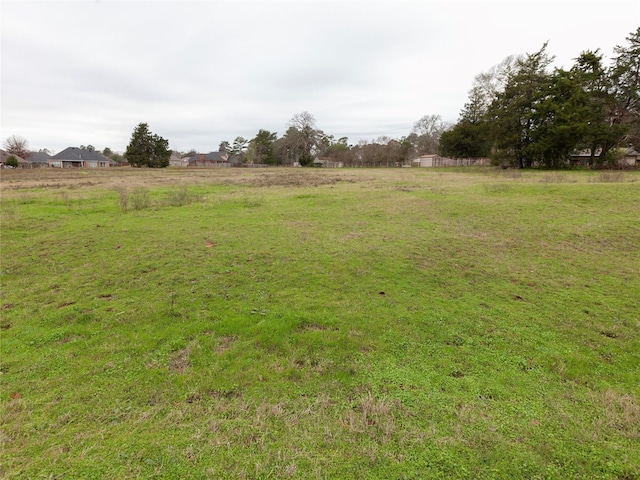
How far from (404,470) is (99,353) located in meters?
3.16

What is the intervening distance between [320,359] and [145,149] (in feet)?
207

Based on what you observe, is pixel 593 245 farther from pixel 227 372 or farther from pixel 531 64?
pixel 531 64

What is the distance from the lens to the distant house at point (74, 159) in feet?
219

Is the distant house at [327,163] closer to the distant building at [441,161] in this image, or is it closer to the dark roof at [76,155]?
the distant building at [441,161]

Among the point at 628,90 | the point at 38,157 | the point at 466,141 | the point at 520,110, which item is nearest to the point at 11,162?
Answer: the point at 38,157

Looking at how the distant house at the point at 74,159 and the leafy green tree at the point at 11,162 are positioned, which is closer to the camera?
the leafy green tree at the point at 11,162

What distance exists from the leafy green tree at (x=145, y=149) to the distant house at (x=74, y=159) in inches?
826

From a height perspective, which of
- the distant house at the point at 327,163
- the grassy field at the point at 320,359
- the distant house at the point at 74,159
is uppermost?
the distant house at the point at 74,159

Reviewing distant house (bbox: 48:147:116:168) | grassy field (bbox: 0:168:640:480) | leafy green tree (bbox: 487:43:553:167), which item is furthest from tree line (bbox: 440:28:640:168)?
distant house (bbox: 48:147:116:168)

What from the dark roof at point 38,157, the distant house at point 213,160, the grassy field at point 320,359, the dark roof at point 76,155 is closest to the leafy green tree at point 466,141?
the grassy field at point 320,359

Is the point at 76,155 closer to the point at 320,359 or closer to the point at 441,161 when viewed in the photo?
the point at 441,161

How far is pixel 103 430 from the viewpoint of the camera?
7.48 ft

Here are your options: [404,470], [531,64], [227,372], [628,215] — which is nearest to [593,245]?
[628,215]

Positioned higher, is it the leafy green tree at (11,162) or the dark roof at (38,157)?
the dark roof at (38,157)
